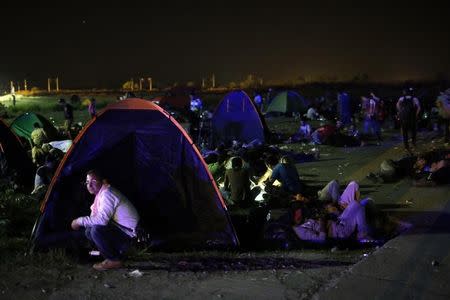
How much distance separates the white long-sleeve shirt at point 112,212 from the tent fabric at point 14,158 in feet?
19.7

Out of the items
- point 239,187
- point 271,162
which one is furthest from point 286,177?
point 271,162

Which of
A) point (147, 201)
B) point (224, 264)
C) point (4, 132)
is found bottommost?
point (224, 264)

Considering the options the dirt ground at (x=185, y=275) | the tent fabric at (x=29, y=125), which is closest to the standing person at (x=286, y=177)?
the dirt ground at (x=185, y=275)

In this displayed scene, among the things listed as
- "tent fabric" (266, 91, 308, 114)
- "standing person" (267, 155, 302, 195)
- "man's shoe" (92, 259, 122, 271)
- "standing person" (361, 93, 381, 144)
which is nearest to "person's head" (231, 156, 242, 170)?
"standing person" (267, 155, 302, 195)

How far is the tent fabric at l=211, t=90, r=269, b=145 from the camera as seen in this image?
1770 cm

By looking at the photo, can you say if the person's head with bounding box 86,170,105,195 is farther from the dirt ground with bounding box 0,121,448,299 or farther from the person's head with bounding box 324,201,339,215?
the person's head with bounding box 324,201,339,215

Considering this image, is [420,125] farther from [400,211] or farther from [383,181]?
[400,211]

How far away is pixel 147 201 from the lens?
26.2 ft

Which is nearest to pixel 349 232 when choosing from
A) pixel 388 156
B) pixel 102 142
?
pixel 102 142

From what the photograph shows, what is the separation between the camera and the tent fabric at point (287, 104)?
27.5m

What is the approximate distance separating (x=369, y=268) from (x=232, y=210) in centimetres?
377

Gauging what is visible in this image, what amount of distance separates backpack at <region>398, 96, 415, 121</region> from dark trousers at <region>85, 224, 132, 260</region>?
10.6m

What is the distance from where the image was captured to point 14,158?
1190cm

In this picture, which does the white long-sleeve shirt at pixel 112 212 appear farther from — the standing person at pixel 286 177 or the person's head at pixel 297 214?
the standing person at pixel 286 177
